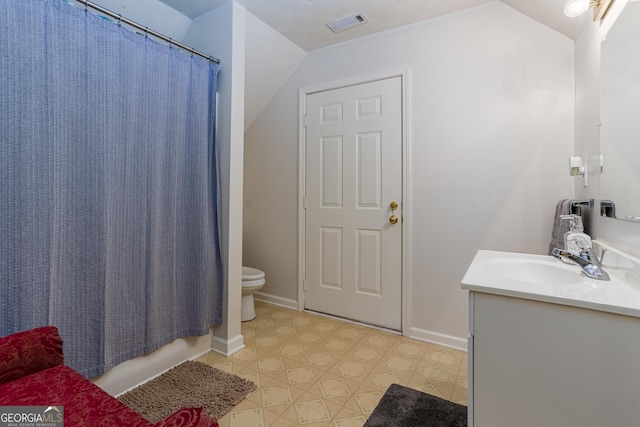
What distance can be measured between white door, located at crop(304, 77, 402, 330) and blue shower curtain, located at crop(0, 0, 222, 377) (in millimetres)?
1018

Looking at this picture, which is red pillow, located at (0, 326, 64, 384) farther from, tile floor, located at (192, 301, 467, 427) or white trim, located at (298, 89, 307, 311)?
white trim, located at (298, 89, 307, 311)

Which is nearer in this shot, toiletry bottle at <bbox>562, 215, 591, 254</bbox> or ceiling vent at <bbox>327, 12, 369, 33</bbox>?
toiletry bottle at <bbox>562, 215, 591, 254</bbox>

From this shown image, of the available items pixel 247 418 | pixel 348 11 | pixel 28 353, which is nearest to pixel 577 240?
pixel 247 418

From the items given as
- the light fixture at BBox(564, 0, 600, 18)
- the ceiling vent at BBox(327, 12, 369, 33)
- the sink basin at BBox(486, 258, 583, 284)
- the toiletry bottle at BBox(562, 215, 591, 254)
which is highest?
the ceiling vent at BBox(327, 12, 369, 33)

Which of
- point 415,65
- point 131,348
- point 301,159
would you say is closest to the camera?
point 131,348

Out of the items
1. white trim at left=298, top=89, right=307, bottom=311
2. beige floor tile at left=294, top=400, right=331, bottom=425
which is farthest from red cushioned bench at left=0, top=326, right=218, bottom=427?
white trim at left=298, top=89, right=307, bottom=311

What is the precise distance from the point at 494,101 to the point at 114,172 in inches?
92.5

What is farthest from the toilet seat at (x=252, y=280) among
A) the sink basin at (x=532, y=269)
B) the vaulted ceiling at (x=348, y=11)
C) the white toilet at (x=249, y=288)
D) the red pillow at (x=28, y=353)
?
the vaulted ceiling at (x=348, y=11)

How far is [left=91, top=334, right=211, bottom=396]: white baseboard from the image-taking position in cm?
164

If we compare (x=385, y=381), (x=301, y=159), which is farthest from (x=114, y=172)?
(x=385, y=381)

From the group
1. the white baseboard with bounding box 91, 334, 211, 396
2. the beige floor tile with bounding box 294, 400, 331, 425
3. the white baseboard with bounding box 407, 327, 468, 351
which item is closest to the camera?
the beige floor tile with bounding box 294, 400, 331, 425

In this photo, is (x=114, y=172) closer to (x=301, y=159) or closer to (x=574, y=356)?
(x=301, y=159)

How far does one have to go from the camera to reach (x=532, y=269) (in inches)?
56.3

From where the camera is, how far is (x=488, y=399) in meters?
1.06
